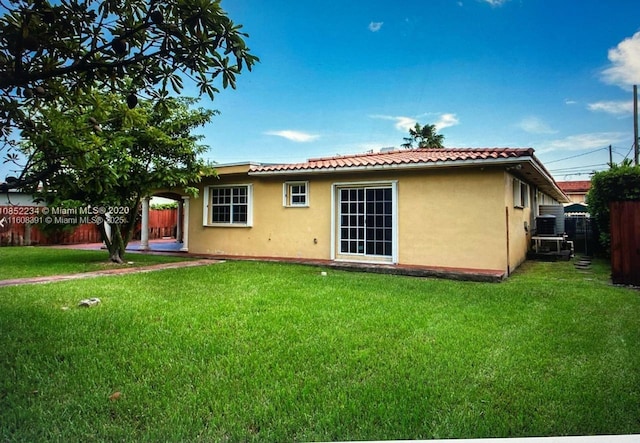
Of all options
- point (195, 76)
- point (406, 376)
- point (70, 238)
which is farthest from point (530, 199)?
point (70, 238)

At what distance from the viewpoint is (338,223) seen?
10773 millimetres

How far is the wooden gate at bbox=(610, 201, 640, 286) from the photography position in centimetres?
722

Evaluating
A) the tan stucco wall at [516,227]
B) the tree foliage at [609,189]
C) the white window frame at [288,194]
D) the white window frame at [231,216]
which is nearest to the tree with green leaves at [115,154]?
the white window frame at [231,216]

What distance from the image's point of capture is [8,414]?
249 centimetres

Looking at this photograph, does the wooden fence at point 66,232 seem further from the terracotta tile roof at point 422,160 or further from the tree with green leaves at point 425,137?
the tree with green leaves at point 425,137

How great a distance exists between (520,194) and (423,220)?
3.67m

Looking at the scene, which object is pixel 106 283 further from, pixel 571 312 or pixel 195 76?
pixel 571 312

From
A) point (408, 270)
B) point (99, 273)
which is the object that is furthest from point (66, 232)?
point (408, 270)

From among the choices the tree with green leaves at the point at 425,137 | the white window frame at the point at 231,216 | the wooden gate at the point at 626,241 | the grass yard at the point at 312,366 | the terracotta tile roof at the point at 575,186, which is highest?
the tree with green leaves at the point at 425,137

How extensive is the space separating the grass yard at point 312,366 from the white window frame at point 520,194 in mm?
4256

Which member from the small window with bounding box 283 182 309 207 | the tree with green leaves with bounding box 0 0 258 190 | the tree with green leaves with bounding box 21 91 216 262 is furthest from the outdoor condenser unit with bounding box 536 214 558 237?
the tree with green leaves with bounding box 0 0 258 190

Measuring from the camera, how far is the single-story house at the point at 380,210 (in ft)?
28.4

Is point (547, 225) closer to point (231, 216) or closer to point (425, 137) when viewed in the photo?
point (231, 216)

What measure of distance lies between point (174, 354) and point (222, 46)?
116 inches
